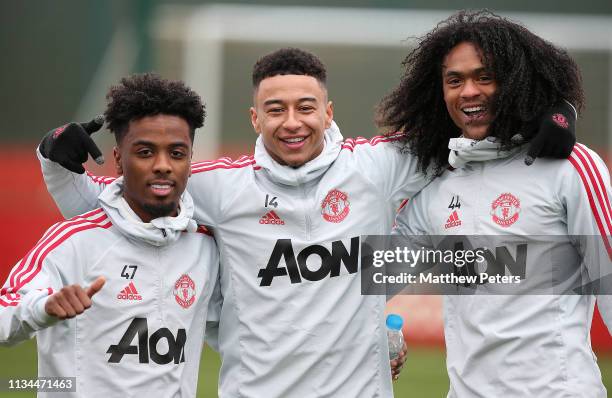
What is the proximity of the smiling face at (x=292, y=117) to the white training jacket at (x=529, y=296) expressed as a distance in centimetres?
55

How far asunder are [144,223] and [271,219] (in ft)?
1.65

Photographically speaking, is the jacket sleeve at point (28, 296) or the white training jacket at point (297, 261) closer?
the jacket sleeve at point (28, 296)

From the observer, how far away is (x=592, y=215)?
3.52 metres

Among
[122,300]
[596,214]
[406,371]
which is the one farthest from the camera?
[406,371]

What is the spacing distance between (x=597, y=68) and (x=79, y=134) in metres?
8.86

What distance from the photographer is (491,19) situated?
386 cm

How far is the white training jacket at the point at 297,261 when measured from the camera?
12.2 feet

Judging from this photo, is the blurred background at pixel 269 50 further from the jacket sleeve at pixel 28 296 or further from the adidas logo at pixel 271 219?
the jacket sleeve at pixel 28 296

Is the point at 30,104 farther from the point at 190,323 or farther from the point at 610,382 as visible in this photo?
the point at 190,323

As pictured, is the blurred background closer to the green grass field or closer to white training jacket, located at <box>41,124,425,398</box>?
the green grass field

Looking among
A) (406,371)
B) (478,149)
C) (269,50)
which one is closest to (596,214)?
(478,149)

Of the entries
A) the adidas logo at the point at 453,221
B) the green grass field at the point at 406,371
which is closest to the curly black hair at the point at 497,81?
the adidas logo at the point at 453,221

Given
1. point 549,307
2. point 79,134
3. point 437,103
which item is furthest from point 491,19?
point 79,134

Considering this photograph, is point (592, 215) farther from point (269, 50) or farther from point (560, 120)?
point (269, 50)
